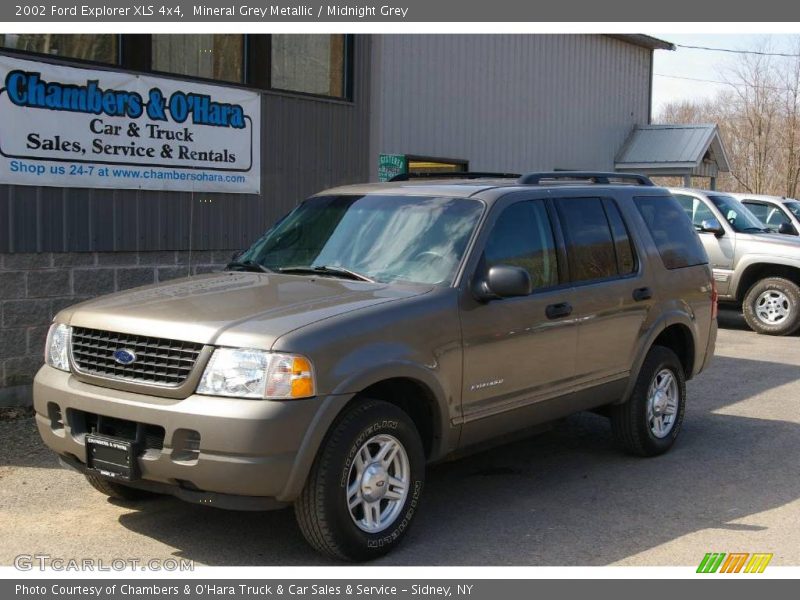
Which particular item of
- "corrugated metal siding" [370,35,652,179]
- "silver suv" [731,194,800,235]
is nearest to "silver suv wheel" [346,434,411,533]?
"corrugated metal siding" [370,35,652,179]

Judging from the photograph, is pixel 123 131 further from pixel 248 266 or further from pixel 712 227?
pixel 712 227

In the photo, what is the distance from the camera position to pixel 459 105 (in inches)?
602

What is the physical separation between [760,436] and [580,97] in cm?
1225

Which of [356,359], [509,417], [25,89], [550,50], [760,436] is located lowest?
[760,436]

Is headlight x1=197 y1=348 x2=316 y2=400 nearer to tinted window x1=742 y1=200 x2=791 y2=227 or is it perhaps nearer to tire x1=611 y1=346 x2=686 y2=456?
tire x1=611 y1=346 x2=686 y2=456

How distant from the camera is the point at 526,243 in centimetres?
595

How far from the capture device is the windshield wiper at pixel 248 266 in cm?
602

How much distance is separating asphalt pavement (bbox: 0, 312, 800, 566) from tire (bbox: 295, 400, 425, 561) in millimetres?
182

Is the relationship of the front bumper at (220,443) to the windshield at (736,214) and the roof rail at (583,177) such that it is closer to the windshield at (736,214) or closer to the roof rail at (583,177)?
the roof rail at (583,177)

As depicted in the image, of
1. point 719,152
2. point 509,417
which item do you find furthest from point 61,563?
point 719,152

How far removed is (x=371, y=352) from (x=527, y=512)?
1.67m

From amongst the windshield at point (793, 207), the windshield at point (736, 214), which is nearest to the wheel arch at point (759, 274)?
the windshield at point (736, 214)

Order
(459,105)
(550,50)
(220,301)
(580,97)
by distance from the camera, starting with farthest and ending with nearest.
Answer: (580,97)
(550,50)
(459,105)
(220,301)

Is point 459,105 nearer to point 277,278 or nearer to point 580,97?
point 580,97
